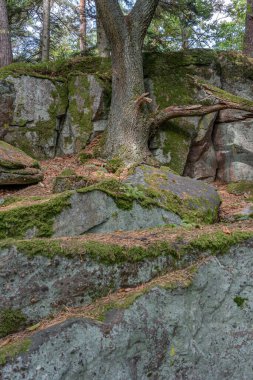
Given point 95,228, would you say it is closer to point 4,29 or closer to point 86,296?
point 86,296

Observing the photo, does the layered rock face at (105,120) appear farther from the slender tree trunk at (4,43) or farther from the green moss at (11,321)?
the green moss at (11,321)

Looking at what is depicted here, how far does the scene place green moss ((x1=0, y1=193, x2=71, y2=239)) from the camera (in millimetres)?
4344

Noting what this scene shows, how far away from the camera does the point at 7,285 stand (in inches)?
120

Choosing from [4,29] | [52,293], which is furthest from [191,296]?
[4,29]

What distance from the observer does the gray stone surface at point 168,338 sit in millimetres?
2750

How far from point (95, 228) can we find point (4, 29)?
8.36 metres

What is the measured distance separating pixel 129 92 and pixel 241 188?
3.30m

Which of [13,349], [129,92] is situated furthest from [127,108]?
[13,349]

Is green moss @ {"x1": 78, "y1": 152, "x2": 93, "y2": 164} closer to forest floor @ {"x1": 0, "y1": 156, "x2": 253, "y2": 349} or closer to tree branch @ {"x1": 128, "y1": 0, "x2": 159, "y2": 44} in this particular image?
forest floor @ {"x1": 0, "y1": 156, "x2": 253, "y2": 349}

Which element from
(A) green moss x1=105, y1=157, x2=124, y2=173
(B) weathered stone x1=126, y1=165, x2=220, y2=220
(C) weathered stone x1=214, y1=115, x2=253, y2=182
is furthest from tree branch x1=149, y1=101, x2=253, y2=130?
(B) weathered stone x1=126, y1=165, x2=220, y2=220

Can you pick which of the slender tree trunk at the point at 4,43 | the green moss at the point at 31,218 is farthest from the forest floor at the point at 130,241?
the slender tree trunk at the point at 4,43

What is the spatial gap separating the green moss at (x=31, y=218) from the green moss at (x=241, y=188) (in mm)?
4597

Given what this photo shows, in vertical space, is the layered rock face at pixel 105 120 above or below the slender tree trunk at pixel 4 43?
below

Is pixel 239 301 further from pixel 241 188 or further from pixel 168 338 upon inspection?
pixel 241 188
